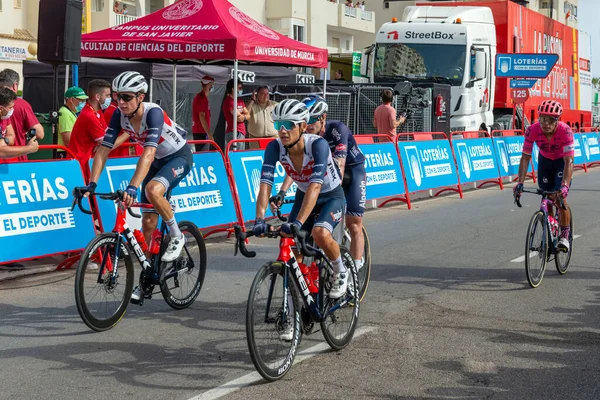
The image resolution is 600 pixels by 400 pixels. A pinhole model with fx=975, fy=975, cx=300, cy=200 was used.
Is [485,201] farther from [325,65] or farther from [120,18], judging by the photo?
[120,18]

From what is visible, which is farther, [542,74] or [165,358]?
[542,74]

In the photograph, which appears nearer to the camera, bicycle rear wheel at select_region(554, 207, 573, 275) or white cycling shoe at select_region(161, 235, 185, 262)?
white cycling shoe at select_region(161, 235, 185, 262)

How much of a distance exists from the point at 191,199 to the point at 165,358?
Answer: 5189 millimetres

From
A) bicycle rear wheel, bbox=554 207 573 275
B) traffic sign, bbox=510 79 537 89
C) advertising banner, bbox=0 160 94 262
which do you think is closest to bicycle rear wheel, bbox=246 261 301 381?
advertising banner, bbox=0 160 94 262

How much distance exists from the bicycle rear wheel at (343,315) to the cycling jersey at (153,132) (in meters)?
1.94

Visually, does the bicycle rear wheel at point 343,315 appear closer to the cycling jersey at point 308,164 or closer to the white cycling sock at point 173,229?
the cycling jersey at point 308,164

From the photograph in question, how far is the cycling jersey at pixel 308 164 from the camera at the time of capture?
6602 millimetres

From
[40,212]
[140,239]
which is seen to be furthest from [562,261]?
[40,212]

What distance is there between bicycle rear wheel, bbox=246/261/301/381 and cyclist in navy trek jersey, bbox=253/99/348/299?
1.49 ft

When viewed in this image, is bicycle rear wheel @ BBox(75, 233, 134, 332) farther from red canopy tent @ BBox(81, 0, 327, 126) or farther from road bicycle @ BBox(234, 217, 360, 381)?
red canopy tent @ BBox(81, 0, 327, 126)

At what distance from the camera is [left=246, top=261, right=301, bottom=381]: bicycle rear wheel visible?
5.82 metres

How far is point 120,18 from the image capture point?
4044 cm

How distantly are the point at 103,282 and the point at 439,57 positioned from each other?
63.9 ft

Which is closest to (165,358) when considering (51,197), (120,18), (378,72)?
(51,197)
